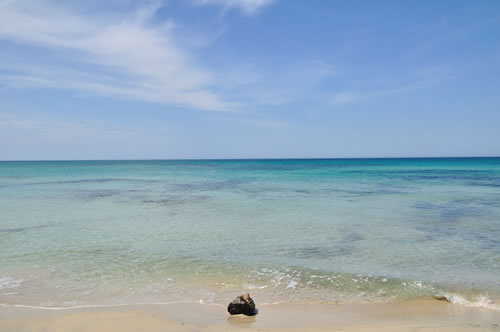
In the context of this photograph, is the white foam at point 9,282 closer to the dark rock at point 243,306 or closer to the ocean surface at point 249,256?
the ocean surface at point 249,256

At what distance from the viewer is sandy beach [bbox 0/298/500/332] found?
16.5 ft

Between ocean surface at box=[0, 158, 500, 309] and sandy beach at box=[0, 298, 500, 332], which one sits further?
ocean surface at box=[0, 158, 500, 309]

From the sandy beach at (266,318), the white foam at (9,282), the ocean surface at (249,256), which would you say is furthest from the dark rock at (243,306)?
the white foam at (9,282)

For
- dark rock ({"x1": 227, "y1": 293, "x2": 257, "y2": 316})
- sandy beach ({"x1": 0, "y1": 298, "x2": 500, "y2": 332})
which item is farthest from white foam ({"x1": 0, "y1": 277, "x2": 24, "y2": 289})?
dark rock ({"x1": 227, "y1": 293, "x2": 257, "y2": 316})

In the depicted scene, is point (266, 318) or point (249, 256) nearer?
point (266, 318)

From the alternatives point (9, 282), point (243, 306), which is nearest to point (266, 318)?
point (243, 306)

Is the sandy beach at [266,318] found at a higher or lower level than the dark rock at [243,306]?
lower

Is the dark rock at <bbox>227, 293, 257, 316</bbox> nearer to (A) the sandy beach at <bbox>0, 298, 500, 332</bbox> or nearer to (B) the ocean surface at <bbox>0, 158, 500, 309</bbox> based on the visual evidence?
(A) the sandy beach at <bbox>0, 298, 500, 332</bbox>

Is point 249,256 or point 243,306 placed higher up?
point 243,306

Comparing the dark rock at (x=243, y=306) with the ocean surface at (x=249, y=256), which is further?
the ocean surface at (x=249, y=256)

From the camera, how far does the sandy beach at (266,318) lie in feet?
16.5

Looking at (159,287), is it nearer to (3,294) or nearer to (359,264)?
(3,294)

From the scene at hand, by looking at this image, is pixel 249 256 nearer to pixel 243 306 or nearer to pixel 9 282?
pixel 243 306

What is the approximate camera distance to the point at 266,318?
17.8ft
